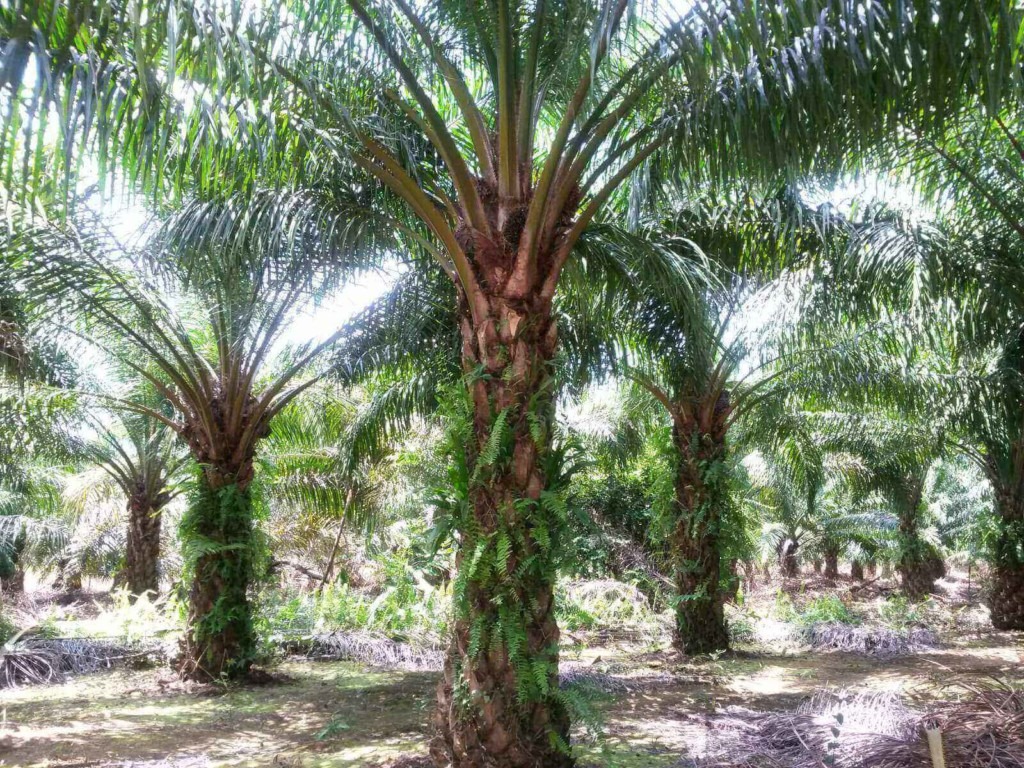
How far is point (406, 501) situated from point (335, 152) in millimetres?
12714

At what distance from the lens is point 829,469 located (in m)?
18.1

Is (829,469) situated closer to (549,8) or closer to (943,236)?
(943,236)

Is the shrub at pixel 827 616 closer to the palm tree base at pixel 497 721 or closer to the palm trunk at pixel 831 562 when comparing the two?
the palm tree base at pixel 497 721

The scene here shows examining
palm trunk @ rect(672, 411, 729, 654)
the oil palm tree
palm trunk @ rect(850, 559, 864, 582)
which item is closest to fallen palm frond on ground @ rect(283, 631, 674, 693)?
palm trunk @ rect(672, 411, 729, 654)

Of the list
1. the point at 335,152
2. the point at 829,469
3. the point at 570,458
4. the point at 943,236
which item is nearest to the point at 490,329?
the point at 570,458

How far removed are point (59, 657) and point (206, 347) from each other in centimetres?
384

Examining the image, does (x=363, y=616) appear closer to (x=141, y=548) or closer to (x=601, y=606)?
(x=601, y=606)

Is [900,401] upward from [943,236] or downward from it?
downward

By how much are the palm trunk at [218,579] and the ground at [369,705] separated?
35 centimetres

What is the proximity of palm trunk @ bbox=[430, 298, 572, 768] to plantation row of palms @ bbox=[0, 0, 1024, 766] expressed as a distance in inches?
0.7

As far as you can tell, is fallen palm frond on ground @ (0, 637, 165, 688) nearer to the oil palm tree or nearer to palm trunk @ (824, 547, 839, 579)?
the oil palm tree

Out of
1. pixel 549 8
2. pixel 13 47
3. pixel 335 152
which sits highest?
pixel 549 8

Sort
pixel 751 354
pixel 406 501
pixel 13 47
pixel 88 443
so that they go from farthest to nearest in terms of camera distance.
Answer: pixel 406 501
pixel 88 443
pixel 751 354
pixel 13 47

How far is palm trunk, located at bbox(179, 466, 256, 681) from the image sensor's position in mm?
8547
